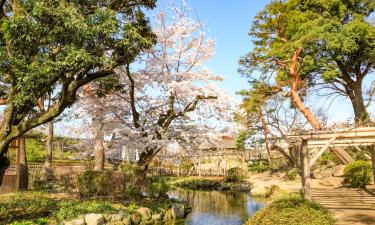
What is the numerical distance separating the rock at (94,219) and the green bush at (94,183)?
11.2ft

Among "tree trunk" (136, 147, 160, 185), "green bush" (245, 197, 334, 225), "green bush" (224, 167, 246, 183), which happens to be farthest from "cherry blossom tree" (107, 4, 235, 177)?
"green bush" (224, 167, 246, 183)

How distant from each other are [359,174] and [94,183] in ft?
42.0

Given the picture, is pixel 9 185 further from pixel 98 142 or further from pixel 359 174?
pixel 359 174

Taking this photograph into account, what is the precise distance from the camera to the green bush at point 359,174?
17.8 m

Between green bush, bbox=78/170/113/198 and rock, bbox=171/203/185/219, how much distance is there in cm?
272

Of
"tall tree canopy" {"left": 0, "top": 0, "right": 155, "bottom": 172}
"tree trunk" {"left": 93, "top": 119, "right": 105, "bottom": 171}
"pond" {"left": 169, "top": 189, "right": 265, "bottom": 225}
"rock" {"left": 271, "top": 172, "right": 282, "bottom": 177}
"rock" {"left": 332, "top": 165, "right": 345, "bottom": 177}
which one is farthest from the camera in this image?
"rock" {"left": 271, "top": 172, "right": 282, "bottom": 177}

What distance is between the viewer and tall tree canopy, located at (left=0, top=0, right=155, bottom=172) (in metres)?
9.05

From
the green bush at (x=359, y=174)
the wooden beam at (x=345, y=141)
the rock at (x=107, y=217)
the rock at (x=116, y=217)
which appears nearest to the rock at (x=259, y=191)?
the green bush at (x=359, y=174)

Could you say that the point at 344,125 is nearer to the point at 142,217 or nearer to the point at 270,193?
the point at 142,217

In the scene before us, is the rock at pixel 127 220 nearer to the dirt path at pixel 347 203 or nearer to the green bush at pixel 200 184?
the dirt path at pixel 347 203

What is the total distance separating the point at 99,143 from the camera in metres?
17.2

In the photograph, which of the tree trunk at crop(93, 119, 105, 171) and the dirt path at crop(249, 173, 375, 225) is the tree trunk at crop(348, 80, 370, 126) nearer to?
the dirt path at crop(249, 173, 375, 225)

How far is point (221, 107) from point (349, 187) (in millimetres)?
8594

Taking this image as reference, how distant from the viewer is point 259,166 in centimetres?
3622
